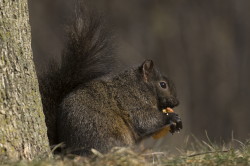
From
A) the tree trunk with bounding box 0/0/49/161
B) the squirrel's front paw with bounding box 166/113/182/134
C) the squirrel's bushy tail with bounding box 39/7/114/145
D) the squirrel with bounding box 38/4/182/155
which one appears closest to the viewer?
the tree trunk with bounding box 0/0/49/161

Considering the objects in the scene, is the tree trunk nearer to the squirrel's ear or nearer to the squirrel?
the squirrel

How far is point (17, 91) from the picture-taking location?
3.97 meters

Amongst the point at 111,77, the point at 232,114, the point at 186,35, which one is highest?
the point at 186,35

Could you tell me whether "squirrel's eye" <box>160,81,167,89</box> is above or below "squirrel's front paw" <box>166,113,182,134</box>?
above

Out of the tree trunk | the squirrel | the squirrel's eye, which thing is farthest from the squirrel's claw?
the tree trunk

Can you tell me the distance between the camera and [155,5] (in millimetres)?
10242

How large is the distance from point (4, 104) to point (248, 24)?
6.87 metres

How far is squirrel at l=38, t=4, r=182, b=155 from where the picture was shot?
4.57 meters

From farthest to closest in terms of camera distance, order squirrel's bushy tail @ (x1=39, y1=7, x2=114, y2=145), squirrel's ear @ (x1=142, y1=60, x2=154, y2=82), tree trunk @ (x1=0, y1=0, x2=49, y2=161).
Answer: squirrel's ear @ (x1=142, y1=60, x2=154, y2=82) → squirrel's bushy tail @ (x1=39, y1=7, x2=114, y2=145) → tree trunk @ (x1=0, y1=0, x2=49, y2=161)

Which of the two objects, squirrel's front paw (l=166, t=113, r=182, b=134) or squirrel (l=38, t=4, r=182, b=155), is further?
squirrel's front paw (l=166, t=113, r=182, b=134)

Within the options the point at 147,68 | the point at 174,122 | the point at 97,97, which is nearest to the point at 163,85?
the point at 147,68

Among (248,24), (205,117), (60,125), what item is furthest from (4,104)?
(248,24)

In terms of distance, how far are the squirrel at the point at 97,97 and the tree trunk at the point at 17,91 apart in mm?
517

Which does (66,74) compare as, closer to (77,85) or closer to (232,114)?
(77,85)
